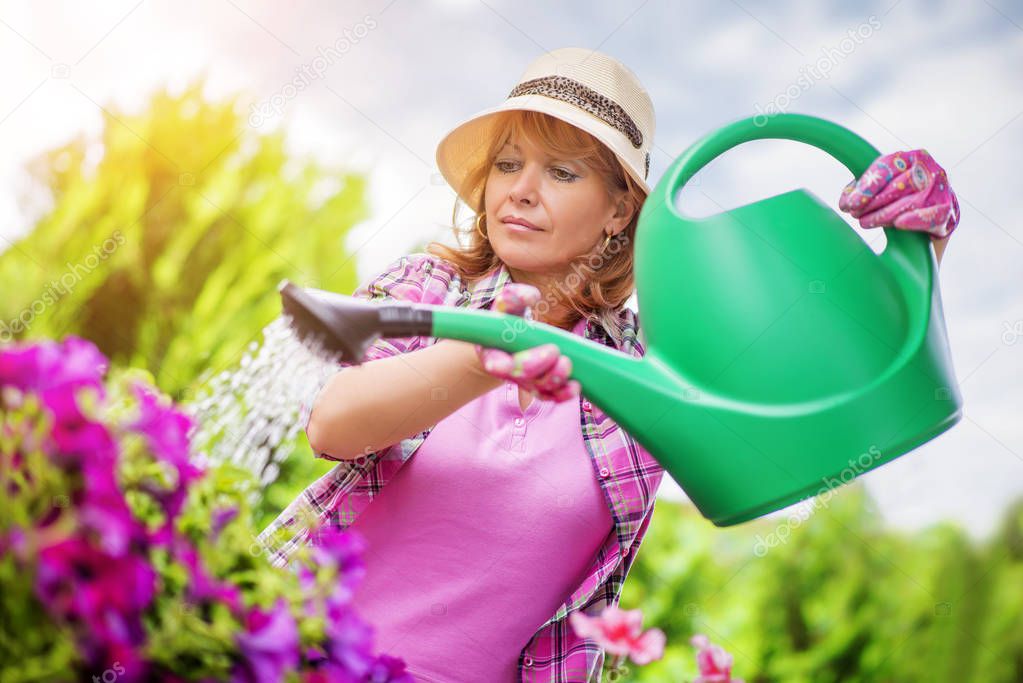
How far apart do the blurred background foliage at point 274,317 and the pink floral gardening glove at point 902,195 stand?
4.92 feet

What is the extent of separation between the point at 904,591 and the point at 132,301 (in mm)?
2293

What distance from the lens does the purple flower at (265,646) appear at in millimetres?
536

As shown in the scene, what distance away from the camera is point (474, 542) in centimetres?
117

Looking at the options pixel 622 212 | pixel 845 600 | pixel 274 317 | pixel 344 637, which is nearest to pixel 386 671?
pixel 344 637

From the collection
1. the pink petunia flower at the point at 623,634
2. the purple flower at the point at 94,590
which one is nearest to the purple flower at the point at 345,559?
the purple flower at the point at 94,590

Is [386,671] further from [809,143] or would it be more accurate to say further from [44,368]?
[809,143]

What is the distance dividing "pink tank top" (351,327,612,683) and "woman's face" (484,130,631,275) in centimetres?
25

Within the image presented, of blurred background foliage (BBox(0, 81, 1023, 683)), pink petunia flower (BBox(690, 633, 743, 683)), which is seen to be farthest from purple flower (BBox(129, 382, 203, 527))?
blurred background foliage (BBox(0, 81, 1023, 683))

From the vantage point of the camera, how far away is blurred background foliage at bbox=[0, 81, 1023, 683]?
7.66 feet

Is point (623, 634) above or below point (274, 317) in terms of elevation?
above

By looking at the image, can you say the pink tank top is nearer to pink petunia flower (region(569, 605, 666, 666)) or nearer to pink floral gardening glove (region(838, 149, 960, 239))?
pink petunia flower (region(569, 605, 666, 666))

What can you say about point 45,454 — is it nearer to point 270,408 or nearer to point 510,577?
point 270,408

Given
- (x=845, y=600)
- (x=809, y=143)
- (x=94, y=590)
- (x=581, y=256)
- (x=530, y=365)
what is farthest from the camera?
(x=845, y=600)

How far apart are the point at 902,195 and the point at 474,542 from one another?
0.66 m
